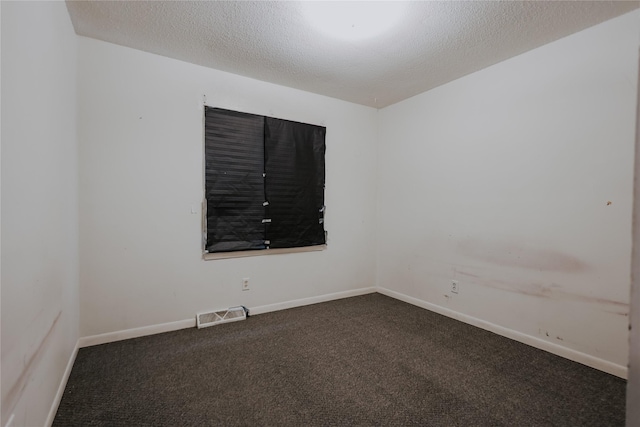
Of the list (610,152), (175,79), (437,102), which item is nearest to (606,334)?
(610,152)

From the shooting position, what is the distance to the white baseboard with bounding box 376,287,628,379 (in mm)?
1989

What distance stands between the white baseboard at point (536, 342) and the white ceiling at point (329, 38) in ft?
7.78

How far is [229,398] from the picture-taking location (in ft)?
5.63

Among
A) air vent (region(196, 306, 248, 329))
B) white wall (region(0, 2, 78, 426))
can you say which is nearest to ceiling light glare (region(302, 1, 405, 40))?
white wall (region(0, 2, 78, 426))

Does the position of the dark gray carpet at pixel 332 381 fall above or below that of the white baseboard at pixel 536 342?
below

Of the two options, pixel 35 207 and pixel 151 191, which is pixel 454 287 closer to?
pixel 151 191

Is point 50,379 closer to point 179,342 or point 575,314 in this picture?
point 179,342

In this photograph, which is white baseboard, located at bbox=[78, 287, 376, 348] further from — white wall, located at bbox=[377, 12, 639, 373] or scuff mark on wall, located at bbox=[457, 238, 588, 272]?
scuff mark on wall, located at bbox=[457, 238, 588, 272]

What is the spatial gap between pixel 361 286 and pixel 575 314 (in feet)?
7.03

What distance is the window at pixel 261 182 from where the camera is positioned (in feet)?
9.08

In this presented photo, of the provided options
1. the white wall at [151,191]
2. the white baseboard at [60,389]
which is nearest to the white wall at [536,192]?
the white wall at [151,191]

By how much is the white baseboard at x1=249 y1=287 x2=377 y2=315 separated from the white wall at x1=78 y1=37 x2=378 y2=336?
0.20ft

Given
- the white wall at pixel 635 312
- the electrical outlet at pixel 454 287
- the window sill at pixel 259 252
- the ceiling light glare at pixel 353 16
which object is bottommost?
the electrical outlet at pixel 454 287

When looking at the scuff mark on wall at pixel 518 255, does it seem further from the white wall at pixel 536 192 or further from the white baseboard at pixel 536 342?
the white baseboard at pixel 536 342
